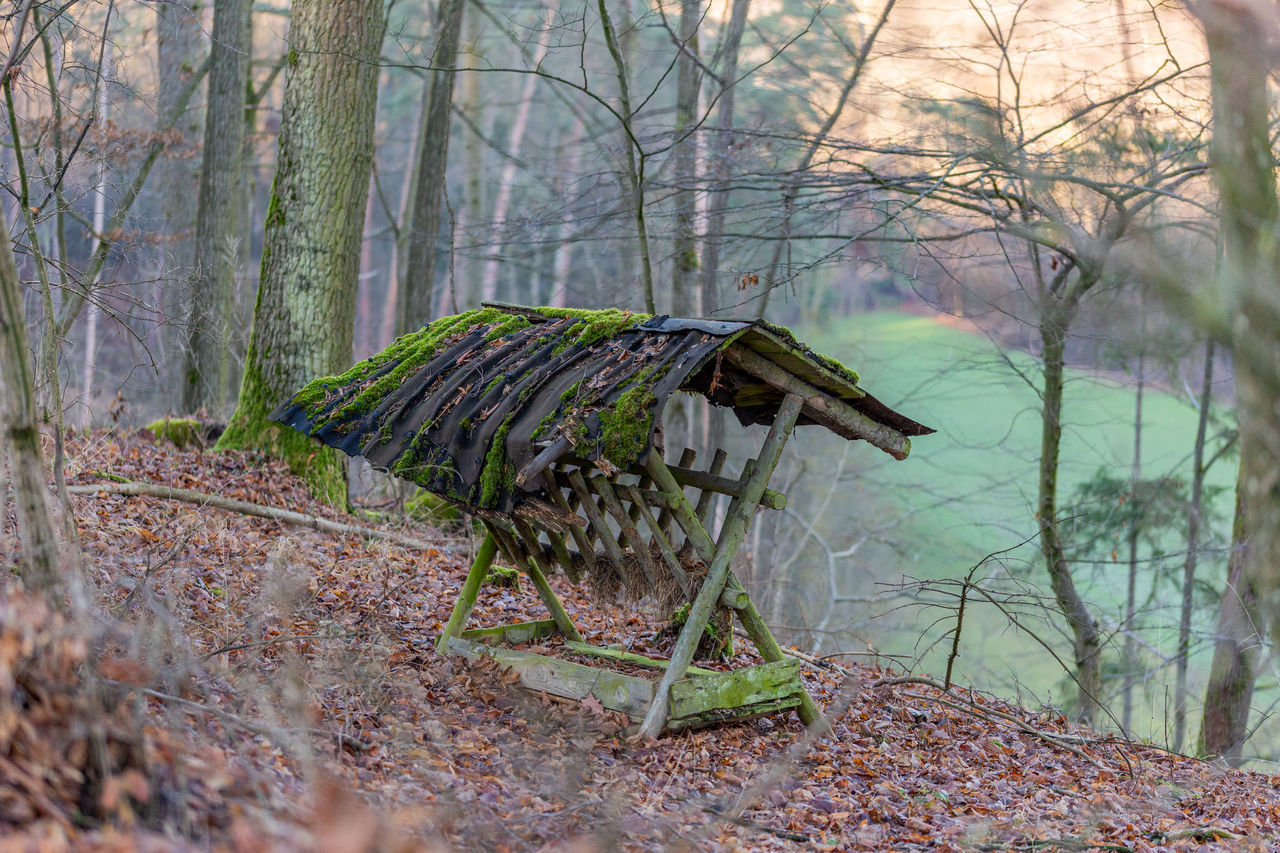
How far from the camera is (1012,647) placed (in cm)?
2367

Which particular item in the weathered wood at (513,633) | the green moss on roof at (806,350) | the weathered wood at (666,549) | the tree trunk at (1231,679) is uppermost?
the green moss on roof at (806,350)

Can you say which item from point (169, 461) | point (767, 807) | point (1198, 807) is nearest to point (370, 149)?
point (169, 461)

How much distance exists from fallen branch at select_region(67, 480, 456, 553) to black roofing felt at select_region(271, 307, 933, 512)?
2206 millimetres

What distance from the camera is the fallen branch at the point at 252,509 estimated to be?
7.74 m

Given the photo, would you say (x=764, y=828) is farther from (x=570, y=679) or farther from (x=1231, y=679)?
(x=1231, y=679)

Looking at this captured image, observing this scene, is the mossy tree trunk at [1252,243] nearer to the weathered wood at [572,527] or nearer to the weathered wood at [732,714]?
the weathered wood at [732,714]

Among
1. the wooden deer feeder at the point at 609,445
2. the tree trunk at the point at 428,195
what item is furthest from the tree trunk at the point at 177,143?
the wooden deer feeder at the point at 609,445

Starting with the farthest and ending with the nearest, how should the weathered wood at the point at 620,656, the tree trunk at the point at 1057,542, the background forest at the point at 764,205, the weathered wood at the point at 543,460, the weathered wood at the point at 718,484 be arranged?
the tree trunk at the point at 1057,542 < the background forest at the point at 764,205 < the weathered wood at the point at 620,656 < the weathered wood at the point at 718,484 < the weathered wood at the point at 543,460

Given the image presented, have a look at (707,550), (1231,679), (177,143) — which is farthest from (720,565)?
(177,143)

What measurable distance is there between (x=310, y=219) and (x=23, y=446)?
20.5 feet

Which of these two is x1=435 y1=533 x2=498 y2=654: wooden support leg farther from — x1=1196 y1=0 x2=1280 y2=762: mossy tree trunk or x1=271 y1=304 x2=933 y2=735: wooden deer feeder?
x1=1196 y1=0 x2=1280 y2=762: mossy tree trunk

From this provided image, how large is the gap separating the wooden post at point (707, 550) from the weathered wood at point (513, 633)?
1.70m

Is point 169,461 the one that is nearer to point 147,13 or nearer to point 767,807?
point 767,807

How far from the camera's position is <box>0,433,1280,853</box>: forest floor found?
289 cm
